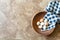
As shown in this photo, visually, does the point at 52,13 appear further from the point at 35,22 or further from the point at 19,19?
the point at 19,19

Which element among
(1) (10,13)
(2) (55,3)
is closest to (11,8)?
(1) (10,13)

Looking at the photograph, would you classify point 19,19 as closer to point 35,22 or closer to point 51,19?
point 35,22

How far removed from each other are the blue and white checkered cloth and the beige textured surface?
0.25ft

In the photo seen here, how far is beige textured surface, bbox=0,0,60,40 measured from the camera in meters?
1.09

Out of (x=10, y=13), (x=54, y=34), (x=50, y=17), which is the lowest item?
(x=54, y=34)

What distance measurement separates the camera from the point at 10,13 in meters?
1.18

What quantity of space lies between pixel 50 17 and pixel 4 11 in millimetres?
374

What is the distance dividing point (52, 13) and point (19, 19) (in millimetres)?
252

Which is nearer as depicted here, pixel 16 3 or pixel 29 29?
pixel 29 29

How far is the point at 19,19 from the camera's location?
1.15m

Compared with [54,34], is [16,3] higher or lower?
higher

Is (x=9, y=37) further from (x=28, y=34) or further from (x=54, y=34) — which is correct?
(x=54, y=34)

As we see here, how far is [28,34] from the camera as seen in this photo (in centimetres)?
109

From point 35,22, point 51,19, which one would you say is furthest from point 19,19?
point 51,19
